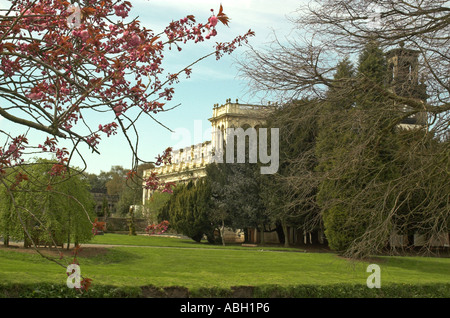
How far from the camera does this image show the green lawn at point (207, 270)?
9766 millimetres

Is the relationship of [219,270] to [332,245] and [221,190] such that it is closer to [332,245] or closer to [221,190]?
[332,245]

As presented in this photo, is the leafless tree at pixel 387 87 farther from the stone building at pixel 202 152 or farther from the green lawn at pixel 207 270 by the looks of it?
the stone building at pixel 202 152

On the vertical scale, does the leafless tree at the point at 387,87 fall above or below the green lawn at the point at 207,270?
above

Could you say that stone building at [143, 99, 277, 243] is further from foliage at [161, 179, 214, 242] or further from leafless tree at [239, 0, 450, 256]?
leafless tree at [239, 0, 450, 256]

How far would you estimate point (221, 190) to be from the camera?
3566cm

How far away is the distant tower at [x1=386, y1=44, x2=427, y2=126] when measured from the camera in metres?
8.63

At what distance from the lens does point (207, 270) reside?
15.6m

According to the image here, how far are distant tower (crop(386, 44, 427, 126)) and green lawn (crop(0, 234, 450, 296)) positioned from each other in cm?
298

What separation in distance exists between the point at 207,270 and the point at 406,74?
9045mm

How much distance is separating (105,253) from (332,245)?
9.17 meters

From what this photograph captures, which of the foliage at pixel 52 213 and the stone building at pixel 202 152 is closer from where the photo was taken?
the foliage at pixel 52 213

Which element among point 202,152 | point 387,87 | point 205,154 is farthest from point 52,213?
point 202,152

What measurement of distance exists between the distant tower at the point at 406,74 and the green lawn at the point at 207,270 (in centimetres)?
298

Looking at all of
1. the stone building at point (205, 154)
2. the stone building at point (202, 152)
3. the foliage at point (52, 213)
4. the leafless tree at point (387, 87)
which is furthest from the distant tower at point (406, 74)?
the stone building at point (202, 152)
